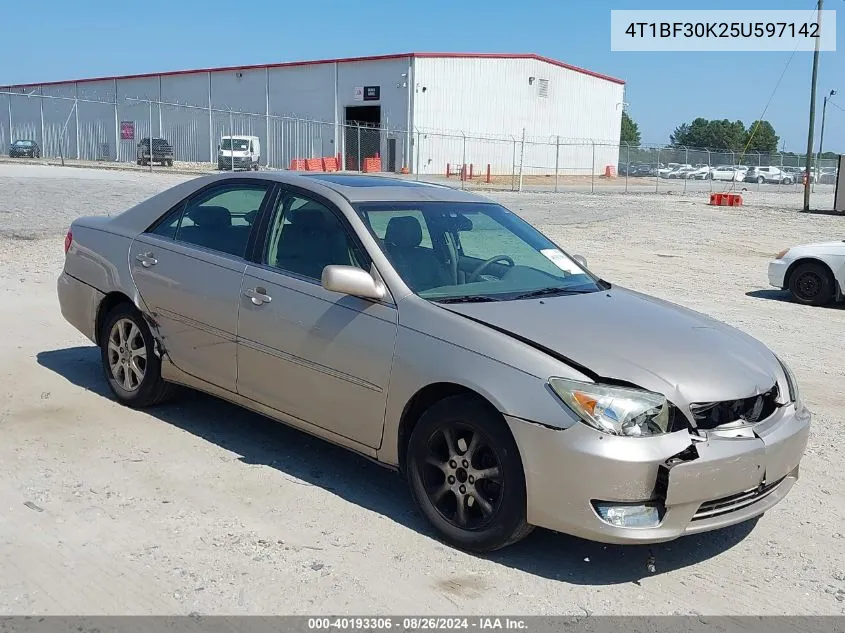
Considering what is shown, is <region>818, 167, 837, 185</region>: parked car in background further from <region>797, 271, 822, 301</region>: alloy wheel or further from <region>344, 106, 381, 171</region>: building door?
<region>797, 271, 822, 301</region>: alloy wheel

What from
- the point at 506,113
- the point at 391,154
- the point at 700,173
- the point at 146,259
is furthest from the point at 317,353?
the point at 700,173

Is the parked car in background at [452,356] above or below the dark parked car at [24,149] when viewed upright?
below

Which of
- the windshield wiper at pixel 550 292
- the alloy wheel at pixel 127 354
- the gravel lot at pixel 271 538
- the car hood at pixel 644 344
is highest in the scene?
the windshield wiper at pixel 550 292

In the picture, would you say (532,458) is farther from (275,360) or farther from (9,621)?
(9,621)

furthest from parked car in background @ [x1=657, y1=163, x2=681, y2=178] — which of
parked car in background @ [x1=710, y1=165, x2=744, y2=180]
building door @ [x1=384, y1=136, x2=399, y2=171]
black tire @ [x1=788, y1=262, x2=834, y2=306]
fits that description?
black tire @ [x1=788, y1=262, x2=834, y2=306]

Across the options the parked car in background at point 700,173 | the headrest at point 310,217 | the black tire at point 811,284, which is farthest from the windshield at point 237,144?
the headrest at point 310,217

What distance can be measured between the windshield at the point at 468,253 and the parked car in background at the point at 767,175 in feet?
186

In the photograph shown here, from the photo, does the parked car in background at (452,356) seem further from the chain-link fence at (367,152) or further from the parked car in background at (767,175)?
the parked car in background at (767,175)

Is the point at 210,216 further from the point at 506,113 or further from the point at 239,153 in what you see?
the point at 506,113

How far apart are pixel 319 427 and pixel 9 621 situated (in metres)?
1.71

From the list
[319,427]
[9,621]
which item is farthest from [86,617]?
[319,427]

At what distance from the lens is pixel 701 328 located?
4.43m

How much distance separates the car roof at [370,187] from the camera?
492 centimetres

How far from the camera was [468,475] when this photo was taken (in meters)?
3.88
